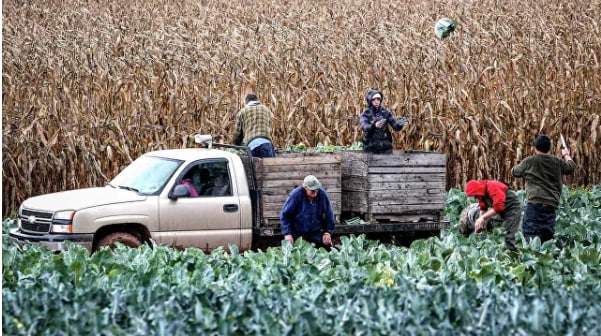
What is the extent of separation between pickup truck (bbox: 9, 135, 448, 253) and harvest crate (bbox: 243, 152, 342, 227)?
12 millimetres

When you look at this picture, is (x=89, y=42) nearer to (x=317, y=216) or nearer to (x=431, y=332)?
(x=317, y=216)

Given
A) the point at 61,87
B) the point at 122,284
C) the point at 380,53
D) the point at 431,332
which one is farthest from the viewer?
the point at 380,53

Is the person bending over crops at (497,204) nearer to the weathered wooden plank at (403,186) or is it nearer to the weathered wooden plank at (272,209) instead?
the weathered wooden plank at (403,186)

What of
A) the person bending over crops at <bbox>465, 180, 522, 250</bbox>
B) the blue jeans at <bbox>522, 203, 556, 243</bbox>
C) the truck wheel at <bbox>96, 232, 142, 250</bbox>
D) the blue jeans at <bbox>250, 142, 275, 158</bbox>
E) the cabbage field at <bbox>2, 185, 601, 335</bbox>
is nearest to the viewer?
the cabbage field at <bbox>2, 185, 601, 335</bbox>

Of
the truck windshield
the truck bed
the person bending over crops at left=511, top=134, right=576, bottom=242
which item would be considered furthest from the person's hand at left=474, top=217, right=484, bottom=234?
the truck windshield

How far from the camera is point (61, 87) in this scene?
19.2 metres

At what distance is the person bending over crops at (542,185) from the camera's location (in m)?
12.4

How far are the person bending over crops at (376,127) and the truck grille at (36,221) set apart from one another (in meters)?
4.12

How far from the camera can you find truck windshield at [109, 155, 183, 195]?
41.8 ft

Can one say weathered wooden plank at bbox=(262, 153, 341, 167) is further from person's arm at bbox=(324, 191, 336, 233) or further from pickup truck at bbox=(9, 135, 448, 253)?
person's arm at bbox=(324, 191, 336, 233)

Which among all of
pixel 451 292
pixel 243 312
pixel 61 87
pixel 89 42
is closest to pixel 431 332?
pixel 451 292

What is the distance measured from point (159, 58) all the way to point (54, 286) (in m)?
13.0

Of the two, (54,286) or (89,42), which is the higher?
(89,42)

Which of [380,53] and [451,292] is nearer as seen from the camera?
[451,292]
